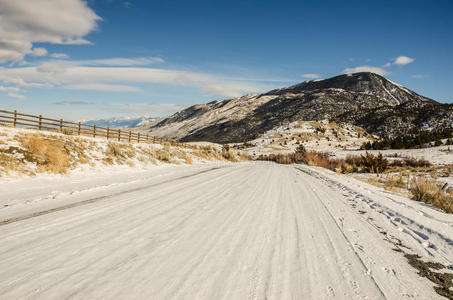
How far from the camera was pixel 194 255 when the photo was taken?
11.1ft

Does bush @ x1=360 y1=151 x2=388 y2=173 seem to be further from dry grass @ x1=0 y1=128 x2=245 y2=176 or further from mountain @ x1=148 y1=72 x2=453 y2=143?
mountain @ x1=148 y1=72 x2=453 y2=143

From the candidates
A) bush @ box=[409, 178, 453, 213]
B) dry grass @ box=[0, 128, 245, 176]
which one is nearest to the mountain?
dry grass @ box=[0, 128, 245, 176]

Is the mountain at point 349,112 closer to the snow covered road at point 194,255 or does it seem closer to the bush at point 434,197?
the bush at point 434,197

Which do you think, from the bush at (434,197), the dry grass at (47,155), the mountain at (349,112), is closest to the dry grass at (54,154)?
the dry grass at (47,155)

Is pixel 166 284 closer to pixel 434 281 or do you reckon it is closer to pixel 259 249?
pixel 259 249

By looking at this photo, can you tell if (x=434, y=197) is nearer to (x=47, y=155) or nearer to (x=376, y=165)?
(x=376, y=165)

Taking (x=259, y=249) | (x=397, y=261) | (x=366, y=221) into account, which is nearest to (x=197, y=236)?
(x=259, y=249)

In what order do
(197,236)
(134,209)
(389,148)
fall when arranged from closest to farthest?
(197,236) → (134,209) → (389,148)

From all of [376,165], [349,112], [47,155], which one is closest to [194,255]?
[47,155]

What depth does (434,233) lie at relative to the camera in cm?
495

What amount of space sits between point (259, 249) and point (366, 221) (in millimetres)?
3304

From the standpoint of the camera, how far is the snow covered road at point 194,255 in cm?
263

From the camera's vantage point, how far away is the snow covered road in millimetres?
2631

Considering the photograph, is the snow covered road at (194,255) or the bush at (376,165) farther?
the bush at (376,165)
